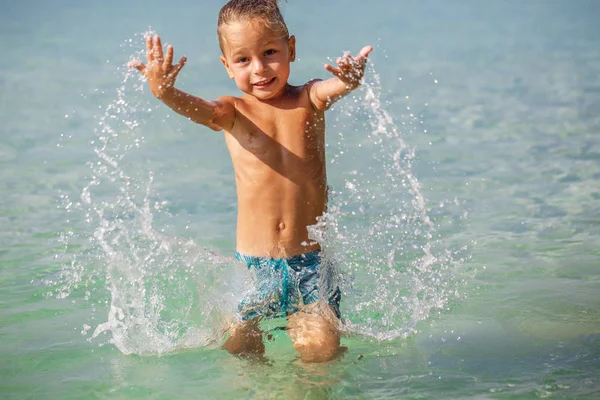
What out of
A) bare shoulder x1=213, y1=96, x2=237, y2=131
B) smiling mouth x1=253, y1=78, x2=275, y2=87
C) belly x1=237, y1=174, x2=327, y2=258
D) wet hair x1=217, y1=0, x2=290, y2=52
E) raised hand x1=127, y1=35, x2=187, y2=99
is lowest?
belly x1=237, y1=174, x2=327, y2=258

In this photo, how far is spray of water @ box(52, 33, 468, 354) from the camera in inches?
132

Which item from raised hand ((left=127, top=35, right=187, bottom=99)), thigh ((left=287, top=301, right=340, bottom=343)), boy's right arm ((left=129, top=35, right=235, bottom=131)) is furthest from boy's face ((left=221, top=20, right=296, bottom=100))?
thigh ((left=287, top=301, right=340, bottom=343))

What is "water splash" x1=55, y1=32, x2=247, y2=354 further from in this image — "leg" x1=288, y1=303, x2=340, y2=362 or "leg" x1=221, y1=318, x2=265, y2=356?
"leg" x1=288, y1=303, x2=340, y2=362

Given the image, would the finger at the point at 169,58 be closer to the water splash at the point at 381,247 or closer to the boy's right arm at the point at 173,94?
the boy's right arm at the point at 173,94

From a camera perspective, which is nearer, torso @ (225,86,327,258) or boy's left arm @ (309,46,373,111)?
boy's left arm @ (309,46,373,111)

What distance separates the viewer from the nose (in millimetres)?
3115

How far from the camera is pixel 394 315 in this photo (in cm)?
350

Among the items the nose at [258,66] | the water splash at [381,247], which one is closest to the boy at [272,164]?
the nose at [258,66]

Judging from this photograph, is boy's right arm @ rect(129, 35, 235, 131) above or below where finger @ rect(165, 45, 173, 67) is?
below

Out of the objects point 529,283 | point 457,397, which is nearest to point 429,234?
point 529,283

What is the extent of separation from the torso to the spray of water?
0.09 meters

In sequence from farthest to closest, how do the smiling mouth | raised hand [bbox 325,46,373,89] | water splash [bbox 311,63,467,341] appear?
1. water splash [bbox 311,63,467,341]
2. the smiling mouth
3. raised hand [bbox 325,46,373,89]

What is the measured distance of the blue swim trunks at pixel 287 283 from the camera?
317 centimetres

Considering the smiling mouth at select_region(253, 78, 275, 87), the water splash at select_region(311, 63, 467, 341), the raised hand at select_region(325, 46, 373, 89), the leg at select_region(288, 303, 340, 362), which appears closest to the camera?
the raised hand at select_region(325, 46, 373, 89)
